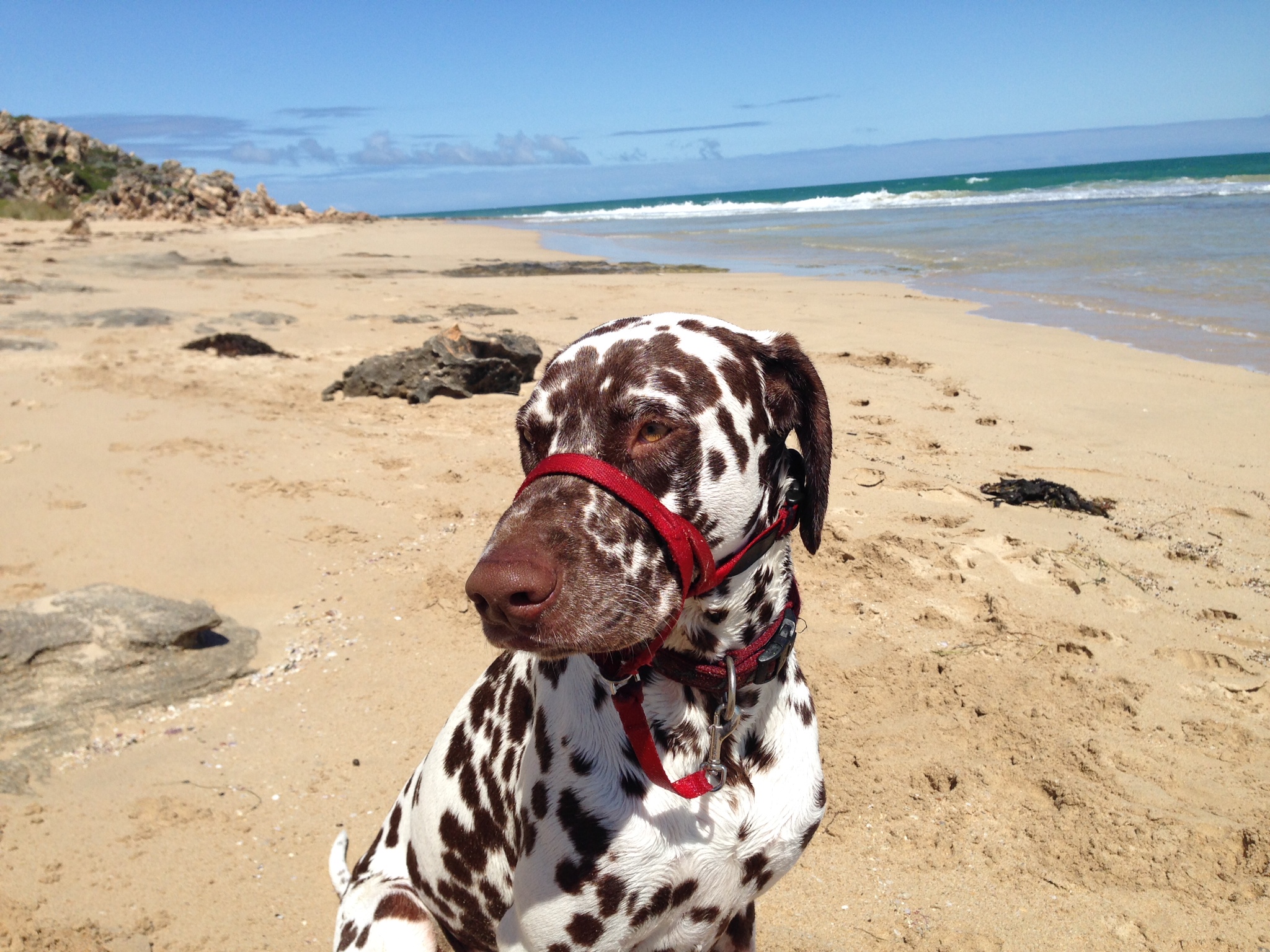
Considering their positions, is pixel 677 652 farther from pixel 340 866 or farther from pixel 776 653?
pixel 340 866

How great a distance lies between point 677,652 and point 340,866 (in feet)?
5.68

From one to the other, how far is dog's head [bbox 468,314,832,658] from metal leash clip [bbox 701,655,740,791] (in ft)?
0.95

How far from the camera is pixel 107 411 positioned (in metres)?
7.61

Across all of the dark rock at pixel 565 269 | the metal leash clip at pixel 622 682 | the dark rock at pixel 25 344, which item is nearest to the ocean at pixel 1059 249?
the dark rock at pixel 565 269

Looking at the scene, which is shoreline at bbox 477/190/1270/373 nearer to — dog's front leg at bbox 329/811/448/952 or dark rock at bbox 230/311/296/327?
dog's front leg at bbox 329/811/448/952

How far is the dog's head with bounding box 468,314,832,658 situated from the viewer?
1885 mm

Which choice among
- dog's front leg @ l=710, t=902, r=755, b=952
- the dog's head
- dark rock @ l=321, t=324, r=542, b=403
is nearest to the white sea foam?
Answer: dark rock @ l=321, t=324, r=542, b=403

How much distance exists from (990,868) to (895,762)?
62 centimetres

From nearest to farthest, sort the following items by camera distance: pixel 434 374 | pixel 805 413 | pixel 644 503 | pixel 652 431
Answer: pixel 644 503 < pixel 652 431 < pixel 805 413 < pixel 434 374

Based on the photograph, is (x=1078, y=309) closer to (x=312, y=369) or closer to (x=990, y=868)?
(x=312, y=369)

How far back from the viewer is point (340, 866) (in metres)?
3.13

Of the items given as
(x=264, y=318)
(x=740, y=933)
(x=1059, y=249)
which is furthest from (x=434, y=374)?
(x=1059, y=249)

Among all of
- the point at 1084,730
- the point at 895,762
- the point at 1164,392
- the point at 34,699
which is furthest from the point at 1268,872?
the point at 1164,392

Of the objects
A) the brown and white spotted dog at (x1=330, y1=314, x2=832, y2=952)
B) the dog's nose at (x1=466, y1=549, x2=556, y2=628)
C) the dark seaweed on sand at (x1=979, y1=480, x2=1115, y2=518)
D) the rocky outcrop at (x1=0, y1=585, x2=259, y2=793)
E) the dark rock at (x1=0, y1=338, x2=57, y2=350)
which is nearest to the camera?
the dog's nose at (x1=466, y1=549, x2=556, y2=628)
